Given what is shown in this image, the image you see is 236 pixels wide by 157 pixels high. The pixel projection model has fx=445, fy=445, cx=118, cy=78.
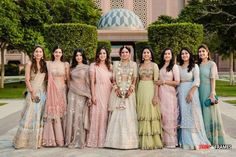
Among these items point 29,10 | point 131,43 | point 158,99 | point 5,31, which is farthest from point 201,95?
point 131,43

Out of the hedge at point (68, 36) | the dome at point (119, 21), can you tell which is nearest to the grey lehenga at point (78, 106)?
the hedge at point (68, 36)

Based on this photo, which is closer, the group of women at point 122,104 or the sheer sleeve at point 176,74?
the group of women at point 122,104

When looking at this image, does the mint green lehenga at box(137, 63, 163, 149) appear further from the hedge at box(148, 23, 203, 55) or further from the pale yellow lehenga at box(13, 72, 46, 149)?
the hedge at box(148, 23, 203, 55)

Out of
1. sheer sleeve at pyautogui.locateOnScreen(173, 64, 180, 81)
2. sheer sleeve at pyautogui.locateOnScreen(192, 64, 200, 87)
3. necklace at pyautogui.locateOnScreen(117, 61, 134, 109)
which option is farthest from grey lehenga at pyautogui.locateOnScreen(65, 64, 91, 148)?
sheer sleeve at pyautogui.locateOnScreen(192, 64, 200, 87)

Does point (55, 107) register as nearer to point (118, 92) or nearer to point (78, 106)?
point (78, 106)

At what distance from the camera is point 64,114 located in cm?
891

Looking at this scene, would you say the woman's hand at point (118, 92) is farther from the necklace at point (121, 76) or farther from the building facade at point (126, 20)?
the building facade at point (126, 20)

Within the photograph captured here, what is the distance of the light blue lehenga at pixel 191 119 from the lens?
855 centimetres

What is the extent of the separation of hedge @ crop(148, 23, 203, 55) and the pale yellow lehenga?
36.6 ft

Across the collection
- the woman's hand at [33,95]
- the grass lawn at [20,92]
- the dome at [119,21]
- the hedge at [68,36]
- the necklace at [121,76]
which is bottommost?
the grass lawn at [20,92]

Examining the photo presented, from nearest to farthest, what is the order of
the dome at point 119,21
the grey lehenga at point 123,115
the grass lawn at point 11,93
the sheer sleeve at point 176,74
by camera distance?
the grey lehenga at point 123,115, the sheer sleeve at point 176,74, the grass lawn at point 11,93, the dome at point 119,21

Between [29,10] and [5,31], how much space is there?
2.90m

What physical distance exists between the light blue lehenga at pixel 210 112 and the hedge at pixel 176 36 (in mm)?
10142

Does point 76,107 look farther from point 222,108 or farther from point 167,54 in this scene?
point 222,108
